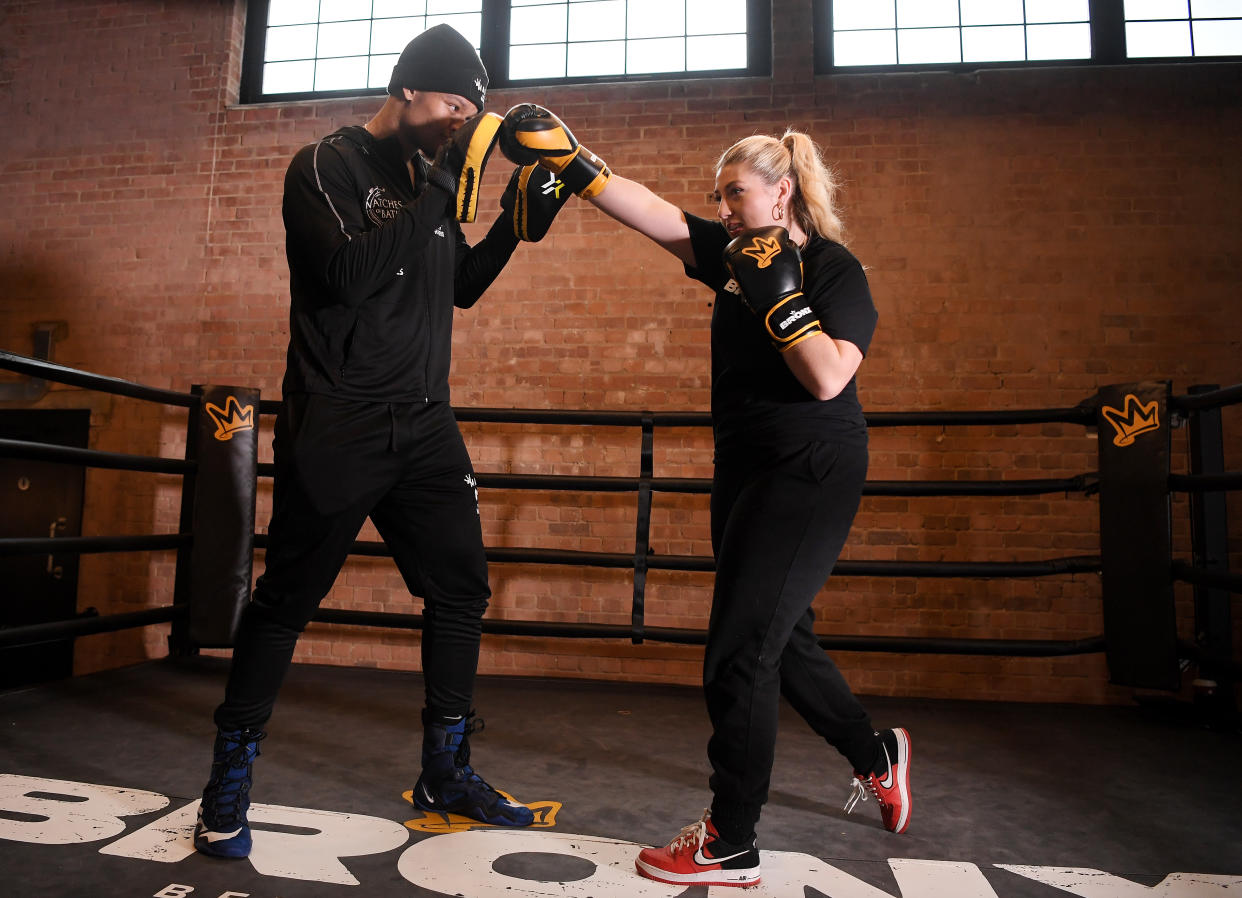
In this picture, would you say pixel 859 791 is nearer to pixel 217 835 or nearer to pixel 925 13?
pixel 217 835

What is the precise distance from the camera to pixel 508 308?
3617 mm

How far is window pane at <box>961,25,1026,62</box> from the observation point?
3.60 metres

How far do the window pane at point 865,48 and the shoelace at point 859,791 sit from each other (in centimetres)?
327

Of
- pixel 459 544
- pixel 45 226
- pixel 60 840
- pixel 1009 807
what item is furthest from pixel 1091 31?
pixel 45 226

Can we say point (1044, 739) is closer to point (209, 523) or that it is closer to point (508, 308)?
point (508, 308)

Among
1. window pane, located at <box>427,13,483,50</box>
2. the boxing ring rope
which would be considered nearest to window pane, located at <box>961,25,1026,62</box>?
the boxing ring rope

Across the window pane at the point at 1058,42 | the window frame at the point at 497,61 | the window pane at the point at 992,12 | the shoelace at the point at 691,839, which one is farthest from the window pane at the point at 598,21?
the shoelace at the point at 691,839

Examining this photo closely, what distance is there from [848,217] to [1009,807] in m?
2.52

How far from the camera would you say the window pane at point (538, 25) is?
3877mm

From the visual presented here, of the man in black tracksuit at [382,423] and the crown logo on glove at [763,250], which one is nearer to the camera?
the crown logo on glove at [763,250]

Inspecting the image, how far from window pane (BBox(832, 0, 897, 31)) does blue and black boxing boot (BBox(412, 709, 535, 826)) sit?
142 inches

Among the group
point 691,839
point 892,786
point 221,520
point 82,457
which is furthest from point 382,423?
point 221,520

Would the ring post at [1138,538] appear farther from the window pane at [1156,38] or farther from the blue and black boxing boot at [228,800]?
the blue and black boxing boot at [228,800]

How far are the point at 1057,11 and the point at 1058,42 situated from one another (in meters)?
0.15
